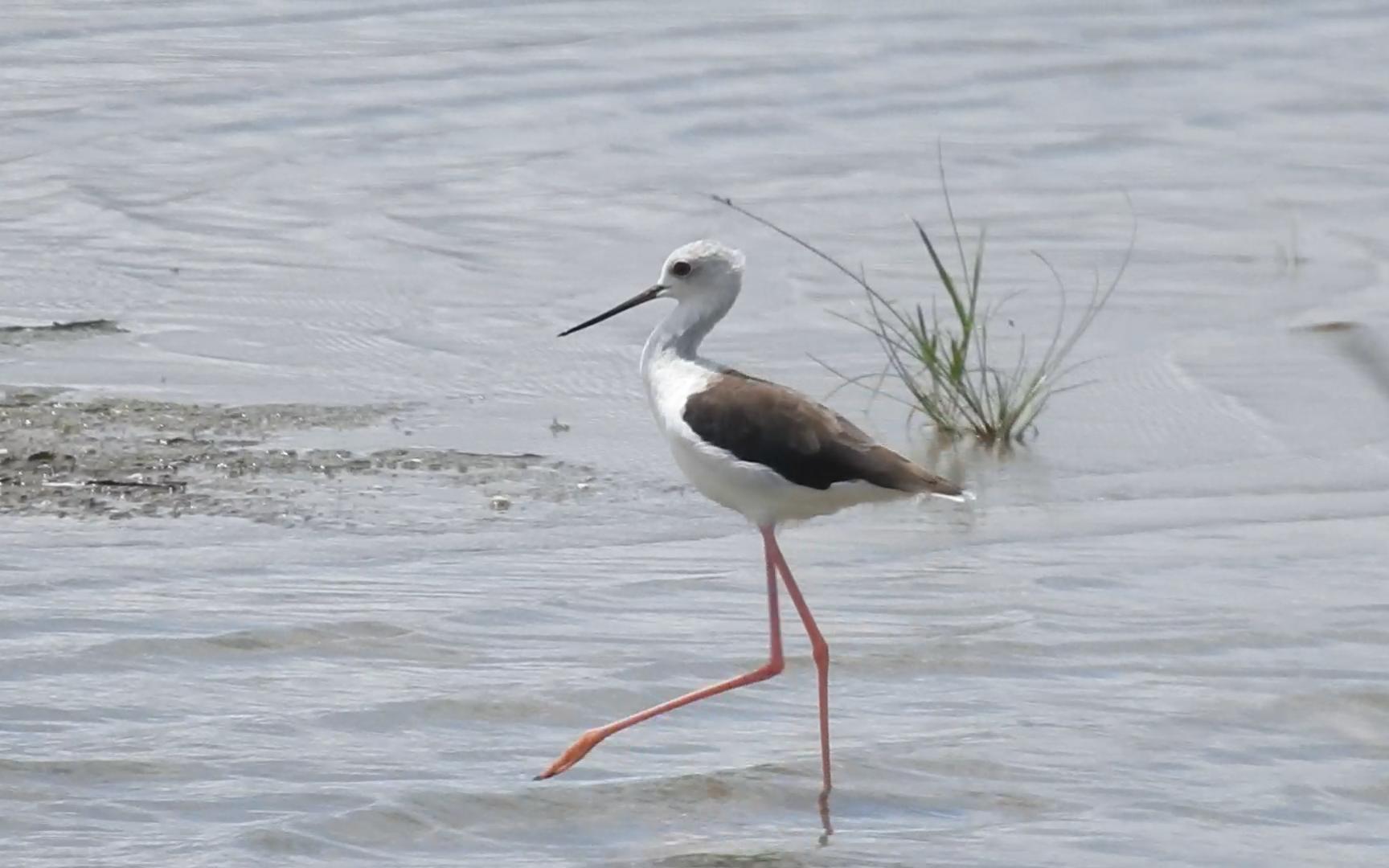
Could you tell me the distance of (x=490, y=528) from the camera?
6809mm

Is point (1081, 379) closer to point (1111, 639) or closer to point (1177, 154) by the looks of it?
point (1111, 639)

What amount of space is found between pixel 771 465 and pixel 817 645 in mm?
420

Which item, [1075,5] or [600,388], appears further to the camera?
[1075,5]

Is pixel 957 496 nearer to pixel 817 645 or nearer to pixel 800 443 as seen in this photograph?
pixel 800 443

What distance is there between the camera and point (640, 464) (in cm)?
751

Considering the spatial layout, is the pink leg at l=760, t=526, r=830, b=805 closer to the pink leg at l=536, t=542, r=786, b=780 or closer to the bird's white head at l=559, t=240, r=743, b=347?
the pink leg at l=536, t=542, r=786, b=780

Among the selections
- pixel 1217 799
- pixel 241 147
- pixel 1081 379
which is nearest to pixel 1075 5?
pixel 241 147

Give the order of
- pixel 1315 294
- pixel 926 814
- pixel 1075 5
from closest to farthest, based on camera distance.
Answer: pixel 926 814, pixel 1315 294, pixel 1075 5

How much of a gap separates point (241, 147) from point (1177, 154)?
13.5ft

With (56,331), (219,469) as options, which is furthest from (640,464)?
(56,331)

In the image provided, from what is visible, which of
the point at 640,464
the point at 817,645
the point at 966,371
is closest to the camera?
the point at 817,645

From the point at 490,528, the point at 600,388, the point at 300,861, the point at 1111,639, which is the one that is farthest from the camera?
the point at 600,388

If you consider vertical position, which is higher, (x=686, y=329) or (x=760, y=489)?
(x=686, y=329)

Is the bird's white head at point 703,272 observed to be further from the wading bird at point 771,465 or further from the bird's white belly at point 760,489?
the bird's white belly at point 760,489
